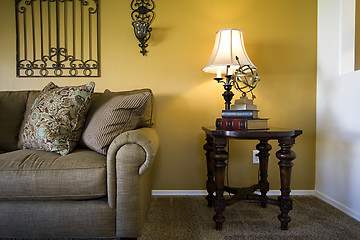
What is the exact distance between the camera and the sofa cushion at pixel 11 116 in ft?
4.78

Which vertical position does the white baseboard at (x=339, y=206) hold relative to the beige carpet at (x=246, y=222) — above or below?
above

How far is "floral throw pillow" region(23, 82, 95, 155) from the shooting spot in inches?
48.3

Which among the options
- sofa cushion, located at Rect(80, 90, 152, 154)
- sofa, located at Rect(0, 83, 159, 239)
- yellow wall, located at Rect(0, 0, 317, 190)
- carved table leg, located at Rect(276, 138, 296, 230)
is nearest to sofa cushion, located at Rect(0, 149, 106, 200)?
sofa, located at Rect(0, 83, 159, 239)

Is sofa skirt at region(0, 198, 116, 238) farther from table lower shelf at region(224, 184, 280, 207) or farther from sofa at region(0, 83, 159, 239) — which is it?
table lower shelf at region(224, 184, 280, 207)

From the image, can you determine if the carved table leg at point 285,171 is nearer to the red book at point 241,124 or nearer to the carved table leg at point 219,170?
the red book at point 241,124

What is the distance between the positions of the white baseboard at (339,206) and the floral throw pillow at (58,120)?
182 centimetres

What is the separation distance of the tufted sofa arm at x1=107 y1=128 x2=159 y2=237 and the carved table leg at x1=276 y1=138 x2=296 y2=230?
2.39 ft

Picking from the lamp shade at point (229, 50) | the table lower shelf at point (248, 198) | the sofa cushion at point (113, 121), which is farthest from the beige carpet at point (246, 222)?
the lamp shade at point (229, 50)

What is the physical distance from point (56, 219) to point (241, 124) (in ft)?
3.51

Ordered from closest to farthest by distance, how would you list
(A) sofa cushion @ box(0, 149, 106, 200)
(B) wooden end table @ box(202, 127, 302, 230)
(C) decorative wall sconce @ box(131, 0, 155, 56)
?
(A) sofa cushion @ box(0, 149, 106, 200) → (B) wooden end table @ box(202, 127, 302, 230) → (C) decorative wall sconce @ box(131, 0, 155, 56)

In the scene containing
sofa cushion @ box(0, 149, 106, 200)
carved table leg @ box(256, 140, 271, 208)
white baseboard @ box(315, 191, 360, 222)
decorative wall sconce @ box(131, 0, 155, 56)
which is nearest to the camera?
sofa cushion @ box(0, 149, 106, 200)

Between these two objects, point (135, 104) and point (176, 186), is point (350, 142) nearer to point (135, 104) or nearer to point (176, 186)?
point (176, 186)

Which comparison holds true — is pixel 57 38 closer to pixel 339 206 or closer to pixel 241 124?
pixel 241 124

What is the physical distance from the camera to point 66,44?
6.01 feet
